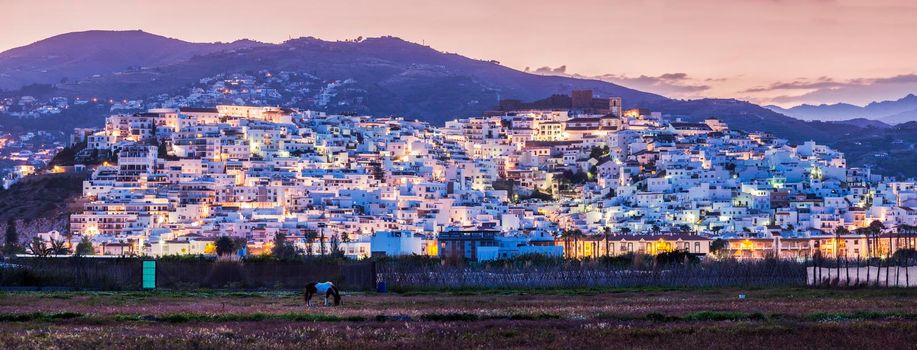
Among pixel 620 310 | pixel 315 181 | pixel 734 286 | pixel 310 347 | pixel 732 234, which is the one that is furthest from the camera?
pixel 315 181

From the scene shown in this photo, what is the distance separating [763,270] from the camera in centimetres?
5475

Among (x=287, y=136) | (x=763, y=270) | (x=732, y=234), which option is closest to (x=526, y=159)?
(x=287, y=136)

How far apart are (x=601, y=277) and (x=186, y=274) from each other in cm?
1558

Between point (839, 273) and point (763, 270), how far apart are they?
679 cm

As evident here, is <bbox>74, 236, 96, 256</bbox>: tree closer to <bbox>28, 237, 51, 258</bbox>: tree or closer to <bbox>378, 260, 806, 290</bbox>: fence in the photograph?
<bbox>28, 237, 51, 258</bbox>: tree

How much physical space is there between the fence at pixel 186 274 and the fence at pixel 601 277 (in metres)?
2.00

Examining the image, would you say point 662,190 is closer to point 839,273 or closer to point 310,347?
point 839,273

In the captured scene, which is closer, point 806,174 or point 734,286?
point 734,286

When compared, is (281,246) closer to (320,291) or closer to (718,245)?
(718,245)

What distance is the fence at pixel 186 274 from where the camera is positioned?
4722 centimetres

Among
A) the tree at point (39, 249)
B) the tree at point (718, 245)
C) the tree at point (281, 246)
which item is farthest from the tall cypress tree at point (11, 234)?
the tree at point (718, 245)

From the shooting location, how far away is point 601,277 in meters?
54.4

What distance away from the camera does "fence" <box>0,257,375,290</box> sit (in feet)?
155

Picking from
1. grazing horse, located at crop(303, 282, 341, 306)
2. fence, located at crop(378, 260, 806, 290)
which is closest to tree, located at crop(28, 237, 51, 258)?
fence, located at crop(378, 260, 806, 290)
